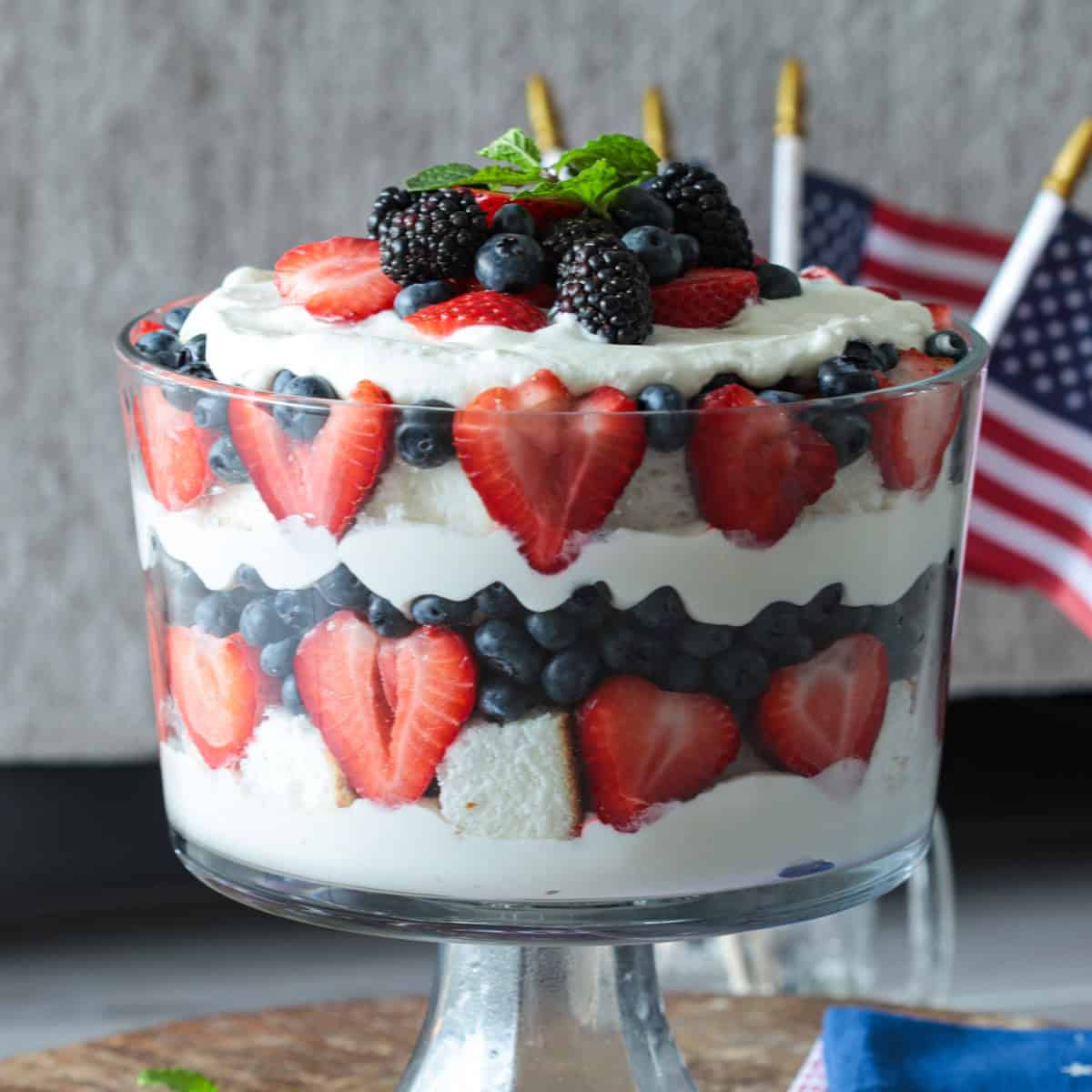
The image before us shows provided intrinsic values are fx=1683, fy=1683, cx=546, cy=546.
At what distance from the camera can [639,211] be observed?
0.90m

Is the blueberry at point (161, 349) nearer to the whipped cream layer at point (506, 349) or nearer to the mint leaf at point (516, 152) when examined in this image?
the whipped cream layer at point (506, 349)

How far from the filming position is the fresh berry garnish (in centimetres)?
82

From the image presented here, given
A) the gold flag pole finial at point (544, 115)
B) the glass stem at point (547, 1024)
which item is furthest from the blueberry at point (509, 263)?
the gold flag pole finial at point (544, 115)

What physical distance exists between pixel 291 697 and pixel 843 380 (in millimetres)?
302

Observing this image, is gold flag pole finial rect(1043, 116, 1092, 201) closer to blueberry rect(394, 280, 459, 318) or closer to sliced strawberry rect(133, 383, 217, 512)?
Answer: blueberry rect(394, 280, 459, 318)

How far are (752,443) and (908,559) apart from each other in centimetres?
13

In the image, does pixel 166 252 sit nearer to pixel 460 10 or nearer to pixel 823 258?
pixel 460 10

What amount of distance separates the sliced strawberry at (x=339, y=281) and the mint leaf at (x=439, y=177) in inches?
2.5

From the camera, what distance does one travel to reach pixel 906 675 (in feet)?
2.83

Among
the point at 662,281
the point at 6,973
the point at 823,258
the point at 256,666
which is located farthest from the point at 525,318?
the point at 6,973

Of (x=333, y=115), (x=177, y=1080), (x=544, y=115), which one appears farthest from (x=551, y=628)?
(x=333, y=115)

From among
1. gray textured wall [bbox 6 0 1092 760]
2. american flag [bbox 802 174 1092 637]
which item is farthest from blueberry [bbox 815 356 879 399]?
gray textured wall [bbox 6 0 1092 760]

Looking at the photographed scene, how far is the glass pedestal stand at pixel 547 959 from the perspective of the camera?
2.68ft

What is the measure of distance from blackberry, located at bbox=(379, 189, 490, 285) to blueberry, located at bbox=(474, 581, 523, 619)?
0.64ft
